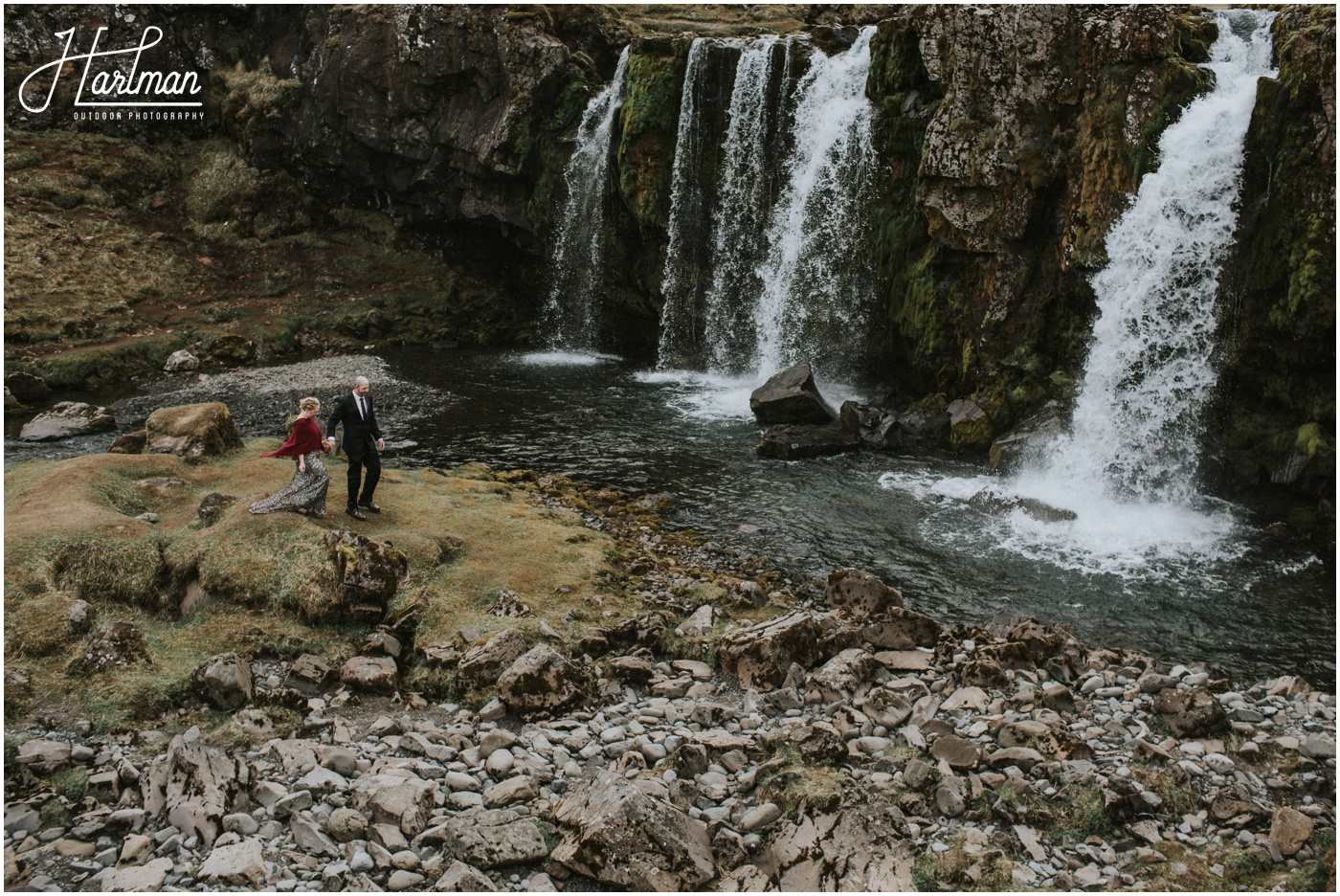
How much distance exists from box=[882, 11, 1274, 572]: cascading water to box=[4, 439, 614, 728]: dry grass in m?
10.2

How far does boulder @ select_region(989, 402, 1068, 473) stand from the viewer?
2241 centimetres

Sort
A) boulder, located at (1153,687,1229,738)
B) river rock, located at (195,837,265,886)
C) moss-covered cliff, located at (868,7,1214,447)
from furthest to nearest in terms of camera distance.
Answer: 1. moss-covered cliff, located at (868,7,1214,447)
2. boulder, located at (1153,687,1229,738)
3. river rock, located at (195,837,265,886)

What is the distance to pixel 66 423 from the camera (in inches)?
1030

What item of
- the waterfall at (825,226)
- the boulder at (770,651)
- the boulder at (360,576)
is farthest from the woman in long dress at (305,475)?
the waterfall at (825,226)

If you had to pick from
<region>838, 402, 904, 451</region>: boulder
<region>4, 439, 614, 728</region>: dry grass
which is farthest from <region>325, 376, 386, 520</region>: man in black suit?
<region>838, 402, 904, 451</region>: boulder

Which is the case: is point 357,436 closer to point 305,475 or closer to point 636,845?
point 305,475

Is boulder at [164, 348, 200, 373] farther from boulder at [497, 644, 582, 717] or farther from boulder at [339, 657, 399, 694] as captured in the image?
boulder at [497, 644, 582, 717]

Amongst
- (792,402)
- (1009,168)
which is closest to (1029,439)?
(792,402)

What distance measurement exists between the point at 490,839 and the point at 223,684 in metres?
4.74

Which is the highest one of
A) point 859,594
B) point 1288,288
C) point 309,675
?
point 1288,288

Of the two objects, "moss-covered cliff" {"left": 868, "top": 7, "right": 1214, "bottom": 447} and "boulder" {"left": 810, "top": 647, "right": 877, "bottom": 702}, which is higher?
"moss-covered cliff" {"left": 868, "top": 7, "right": 1214, "bottom": 447}

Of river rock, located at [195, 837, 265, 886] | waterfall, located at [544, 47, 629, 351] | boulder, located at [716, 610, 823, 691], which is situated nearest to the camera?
river rock, located at [195, 837, 265, 886]

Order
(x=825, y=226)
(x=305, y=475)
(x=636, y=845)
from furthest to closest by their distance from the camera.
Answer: (x=825, y=226) → (x=305, y=475) → (x=636, y=845)

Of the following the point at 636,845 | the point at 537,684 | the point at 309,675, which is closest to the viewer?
the point at 636,845
